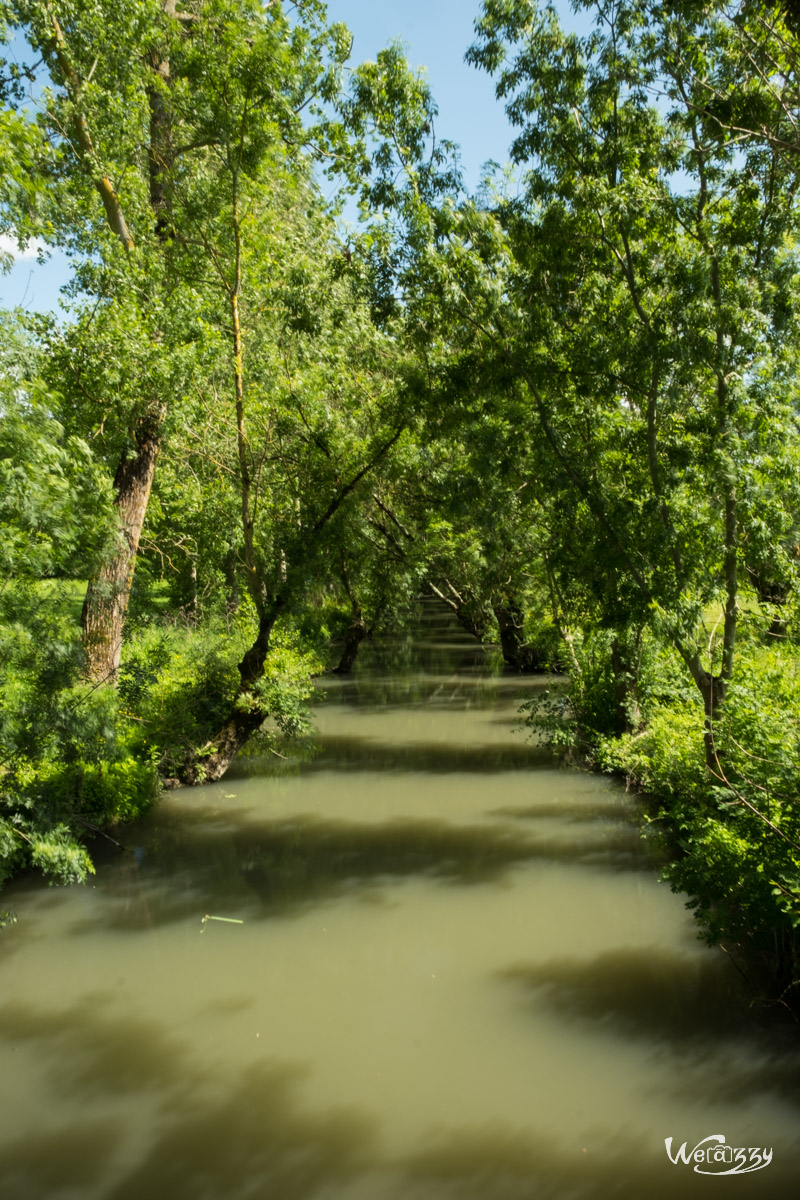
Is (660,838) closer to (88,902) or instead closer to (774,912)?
(774,912)

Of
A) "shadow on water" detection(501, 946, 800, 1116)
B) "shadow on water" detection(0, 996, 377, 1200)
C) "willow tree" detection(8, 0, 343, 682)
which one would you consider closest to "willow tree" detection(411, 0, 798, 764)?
"shadow on water" detection(501, 946, 800, 1116)

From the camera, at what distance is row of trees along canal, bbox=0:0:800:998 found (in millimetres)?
7746

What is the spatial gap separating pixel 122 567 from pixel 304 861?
17.2 feet

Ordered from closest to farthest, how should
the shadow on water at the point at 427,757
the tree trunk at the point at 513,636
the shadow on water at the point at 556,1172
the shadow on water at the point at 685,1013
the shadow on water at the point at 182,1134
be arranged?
the shadow on water at the point at 556,1172 → the shadow on water at the point at 182,1134 → the shadow on water at the point at 685,1013 → the shadow on water at the point at 427,757 → the tree trunk at the point at 513,636

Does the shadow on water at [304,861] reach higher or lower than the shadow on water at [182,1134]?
higher

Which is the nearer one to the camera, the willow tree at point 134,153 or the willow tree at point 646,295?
the willow tree at point 646,295

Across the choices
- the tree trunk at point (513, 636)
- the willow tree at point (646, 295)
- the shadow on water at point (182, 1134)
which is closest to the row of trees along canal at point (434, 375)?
the willow tree at point (646, 295)

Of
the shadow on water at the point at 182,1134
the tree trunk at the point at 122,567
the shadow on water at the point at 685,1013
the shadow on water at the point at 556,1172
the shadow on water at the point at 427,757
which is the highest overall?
the tree trunk at the point at 122,567

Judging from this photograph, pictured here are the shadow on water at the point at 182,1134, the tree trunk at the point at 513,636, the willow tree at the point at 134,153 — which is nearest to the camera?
the shadow on water at the point at 182,1134

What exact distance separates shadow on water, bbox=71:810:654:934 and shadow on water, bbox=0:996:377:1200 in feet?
8.45

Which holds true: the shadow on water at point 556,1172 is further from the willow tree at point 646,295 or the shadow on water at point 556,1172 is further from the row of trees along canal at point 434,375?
the willow tree at point 646,295

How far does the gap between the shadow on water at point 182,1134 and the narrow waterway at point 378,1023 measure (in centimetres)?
2

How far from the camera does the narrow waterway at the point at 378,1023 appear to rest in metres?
5.32

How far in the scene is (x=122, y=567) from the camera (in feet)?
41.2
